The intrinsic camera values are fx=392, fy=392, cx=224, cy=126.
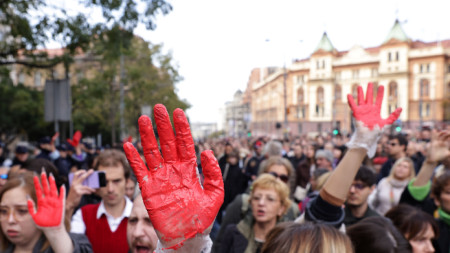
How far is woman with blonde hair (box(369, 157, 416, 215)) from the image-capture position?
468 cm

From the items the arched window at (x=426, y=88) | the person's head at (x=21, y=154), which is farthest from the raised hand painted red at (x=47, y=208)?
the arched window at (x=426, y=88)

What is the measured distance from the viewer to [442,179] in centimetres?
334

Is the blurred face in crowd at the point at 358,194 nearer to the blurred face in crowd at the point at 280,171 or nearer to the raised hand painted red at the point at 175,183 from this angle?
the blurred face in crowd at the point at 280,171

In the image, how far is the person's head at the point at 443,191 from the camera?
3268mm

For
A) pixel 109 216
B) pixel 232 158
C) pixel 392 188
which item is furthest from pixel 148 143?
pixel 232 158

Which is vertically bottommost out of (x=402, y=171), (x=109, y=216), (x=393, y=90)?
(x=109, y=216)

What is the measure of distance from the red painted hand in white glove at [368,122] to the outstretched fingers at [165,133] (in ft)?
4.38

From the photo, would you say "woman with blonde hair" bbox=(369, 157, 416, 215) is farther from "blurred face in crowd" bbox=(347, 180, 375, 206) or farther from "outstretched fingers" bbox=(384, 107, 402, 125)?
"outstretched fingers" bbox=(384, 107, 402, 125)

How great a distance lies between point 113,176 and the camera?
3.31 meters

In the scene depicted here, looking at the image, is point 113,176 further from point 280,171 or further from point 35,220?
point 280,171

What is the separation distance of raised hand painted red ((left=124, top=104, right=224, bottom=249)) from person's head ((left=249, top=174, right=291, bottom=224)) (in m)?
1.94

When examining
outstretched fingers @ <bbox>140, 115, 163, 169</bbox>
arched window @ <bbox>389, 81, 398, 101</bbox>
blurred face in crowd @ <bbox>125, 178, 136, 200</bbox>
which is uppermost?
arched window @ <bbox>389, 81, 398, 101</bbox>

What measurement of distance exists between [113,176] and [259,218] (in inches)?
50.2

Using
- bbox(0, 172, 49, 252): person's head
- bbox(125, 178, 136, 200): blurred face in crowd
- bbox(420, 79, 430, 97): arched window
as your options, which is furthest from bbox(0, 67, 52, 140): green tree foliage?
bbox(420, 79, 430, 97): arched window
